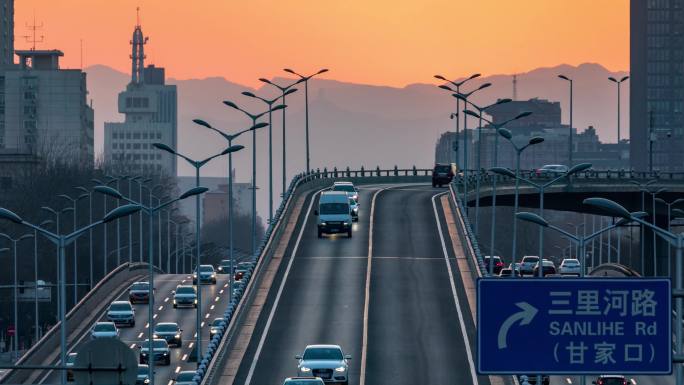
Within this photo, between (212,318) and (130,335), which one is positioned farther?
(212,318)

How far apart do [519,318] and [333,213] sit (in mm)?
79982

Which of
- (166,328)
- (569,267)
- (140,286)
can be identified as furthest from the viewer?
(569,267)

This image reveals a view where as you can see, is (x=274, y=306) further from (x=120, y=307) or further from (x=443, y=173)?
(x=443, y=173)

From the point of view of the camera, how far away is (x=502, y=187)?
520 ft

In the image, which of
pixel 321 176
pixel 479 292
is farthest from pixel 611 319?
pixel 321 176

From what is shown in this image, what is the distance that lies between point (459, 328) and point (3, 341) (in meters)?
75.8

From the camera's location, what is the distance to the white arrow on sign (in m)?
31.4

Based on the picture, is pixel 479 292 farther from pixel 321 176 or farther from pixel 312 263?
pixel 321 176

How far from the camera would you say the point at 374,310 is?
84688 mm

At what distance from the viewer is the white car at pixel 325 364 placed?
6538 centimetres

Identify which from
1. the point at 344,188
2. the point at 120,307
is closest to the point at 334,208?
the point at 120,307

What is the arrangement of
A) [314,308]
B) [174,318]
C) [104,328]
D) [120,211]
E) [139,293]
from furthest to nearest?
[139,293] < [174,318] < [104,328] < [314,308] < [120,211]

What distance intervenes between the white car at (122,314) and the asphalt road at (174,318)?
1.82ft

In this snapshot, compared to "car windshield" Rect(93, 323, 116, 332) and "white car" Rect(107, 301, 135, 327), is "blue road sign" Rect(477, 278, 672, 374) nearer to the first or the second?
"car windshield" Rect(93, 323, 116, 332)
